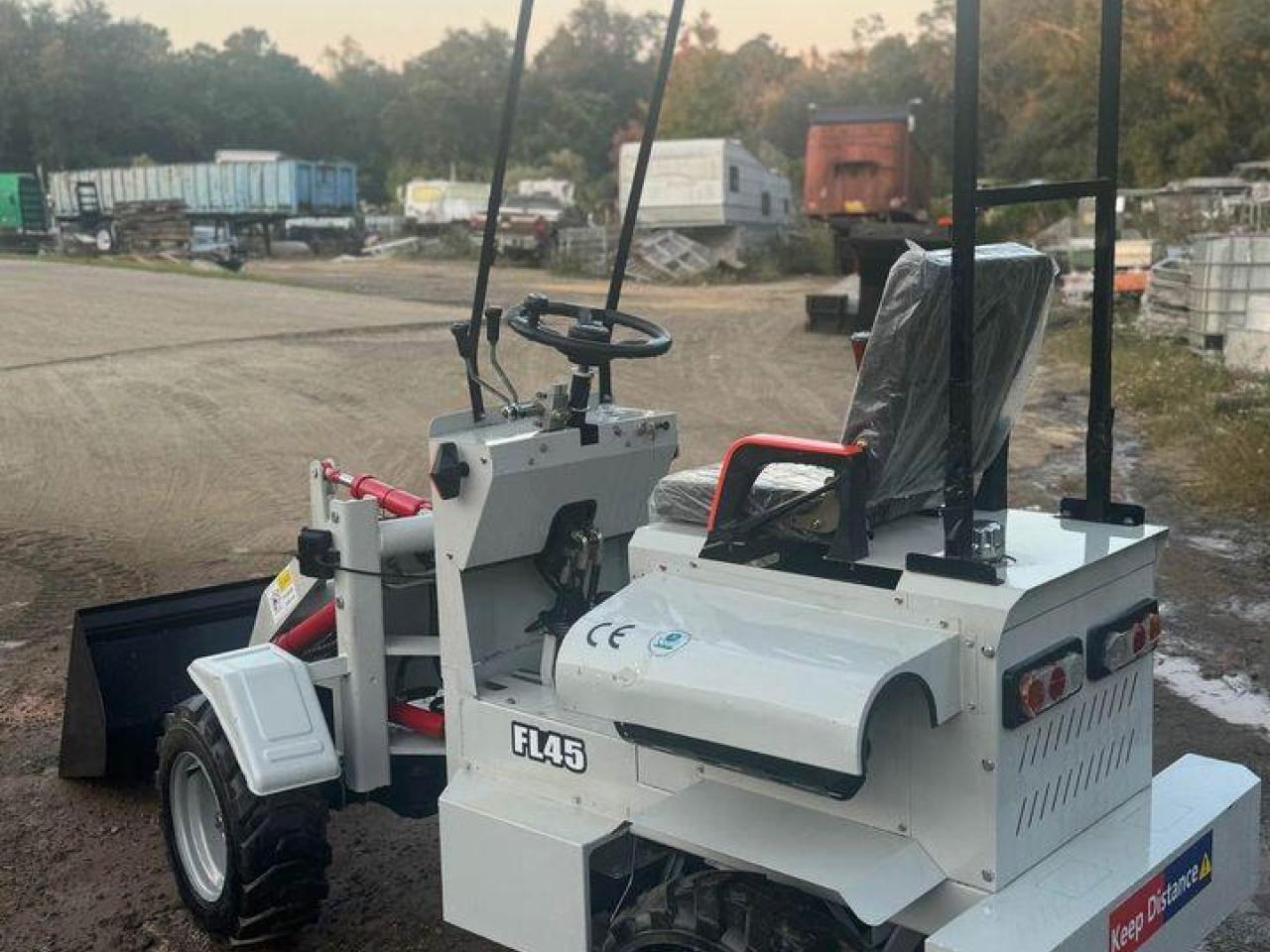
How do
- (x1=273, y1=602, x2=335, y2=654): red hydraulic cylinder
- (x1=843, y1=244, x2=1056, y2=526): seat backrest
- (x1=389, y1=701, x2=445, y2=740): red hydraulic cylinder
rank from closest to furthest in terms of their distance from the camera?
(x1=843, y1=244, x2=1056, y2=526): seat backrest
(x1=389, y1=701, x2=445, y2=740): red hydraulic cylinder
(x1=273, y1=602, x2=335, y2=654): red hydraulic cylinder

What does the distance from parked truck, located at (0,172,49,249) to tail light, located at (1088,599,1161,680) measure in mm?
38333

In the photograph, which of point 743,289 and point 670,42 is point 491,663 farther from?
point 743,289

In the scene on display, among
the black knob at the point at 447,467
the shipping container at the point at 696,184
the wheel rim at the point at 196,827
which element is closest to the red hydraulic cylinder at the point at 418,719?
the wheel rim at the point at 196,827

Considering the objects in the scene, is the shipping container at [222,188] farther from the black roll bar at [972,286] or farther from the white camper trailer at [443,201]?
the black roll bar at [972,286]

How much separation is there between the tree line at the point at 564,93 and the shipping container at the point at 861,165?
818 centimetres

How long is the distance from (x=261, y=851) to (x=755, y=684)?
1.78m

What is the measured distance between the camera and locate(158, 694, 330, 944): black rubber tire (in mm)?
Answer: 3805

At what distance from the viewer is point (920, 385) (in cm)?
302

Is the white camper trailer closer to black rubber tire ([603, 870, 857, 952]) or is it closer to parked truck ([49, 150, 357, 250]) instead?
parked truck ([49, 150, 357, 250])

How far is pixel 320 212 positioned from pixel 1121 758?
44970 mm

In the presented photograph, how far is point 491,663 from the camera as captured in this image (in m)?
3.88

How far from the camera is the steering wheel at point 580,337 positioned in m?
3.60

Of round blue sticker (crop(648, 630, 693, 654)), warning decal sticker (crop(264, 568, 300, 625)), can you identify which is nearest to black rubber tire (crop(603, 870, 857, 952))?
round blue sticker (crop(648, 630, 693, 654))

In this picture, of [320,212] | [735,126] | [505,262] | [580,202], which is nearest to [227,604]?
[505,262]
